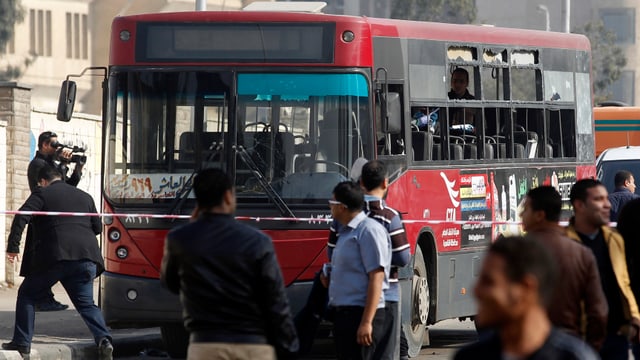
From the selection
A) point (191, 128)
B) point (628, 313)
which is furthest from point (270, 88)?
point (628, 313)

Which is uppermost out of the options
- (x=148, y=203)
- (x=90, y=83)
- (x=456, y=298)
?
(x=90, y=83)

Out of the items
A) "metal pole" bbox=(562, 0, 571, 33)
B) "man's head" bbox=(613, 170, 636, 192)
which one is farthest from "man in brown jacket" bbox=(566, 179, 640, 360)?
"metal pole" bbox=(562, 0, 571, 33)

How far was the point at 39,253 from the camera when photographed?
13.1 meters

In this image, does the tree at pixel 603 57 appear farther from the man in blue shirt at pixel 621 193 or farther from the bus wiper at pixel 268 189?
the bus wiper at pixel 268 189

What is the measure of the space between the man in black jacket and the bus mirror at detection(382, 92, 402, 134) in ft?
21.0

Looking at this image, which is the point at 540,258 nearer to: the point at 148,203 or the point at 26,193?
the point at 148,203

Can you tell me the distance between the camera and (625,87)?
89.6 metres

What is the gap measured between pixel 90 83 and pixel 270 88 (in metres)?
77.8

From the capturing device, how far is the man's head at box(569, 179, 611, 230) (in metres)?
7.86

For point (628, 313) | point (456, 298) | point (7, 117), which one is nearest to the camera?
point (628, 313)

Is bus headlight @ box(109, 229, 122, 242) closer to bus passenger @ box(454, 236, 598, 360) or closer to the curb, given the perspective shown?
the curb

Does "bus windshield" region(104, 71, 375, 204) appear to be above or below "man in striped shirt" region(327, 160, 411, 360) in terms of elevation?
above

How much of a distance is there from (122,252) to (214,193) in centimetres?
680

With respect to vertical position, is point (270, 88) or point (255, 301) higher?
point (270, 88)
